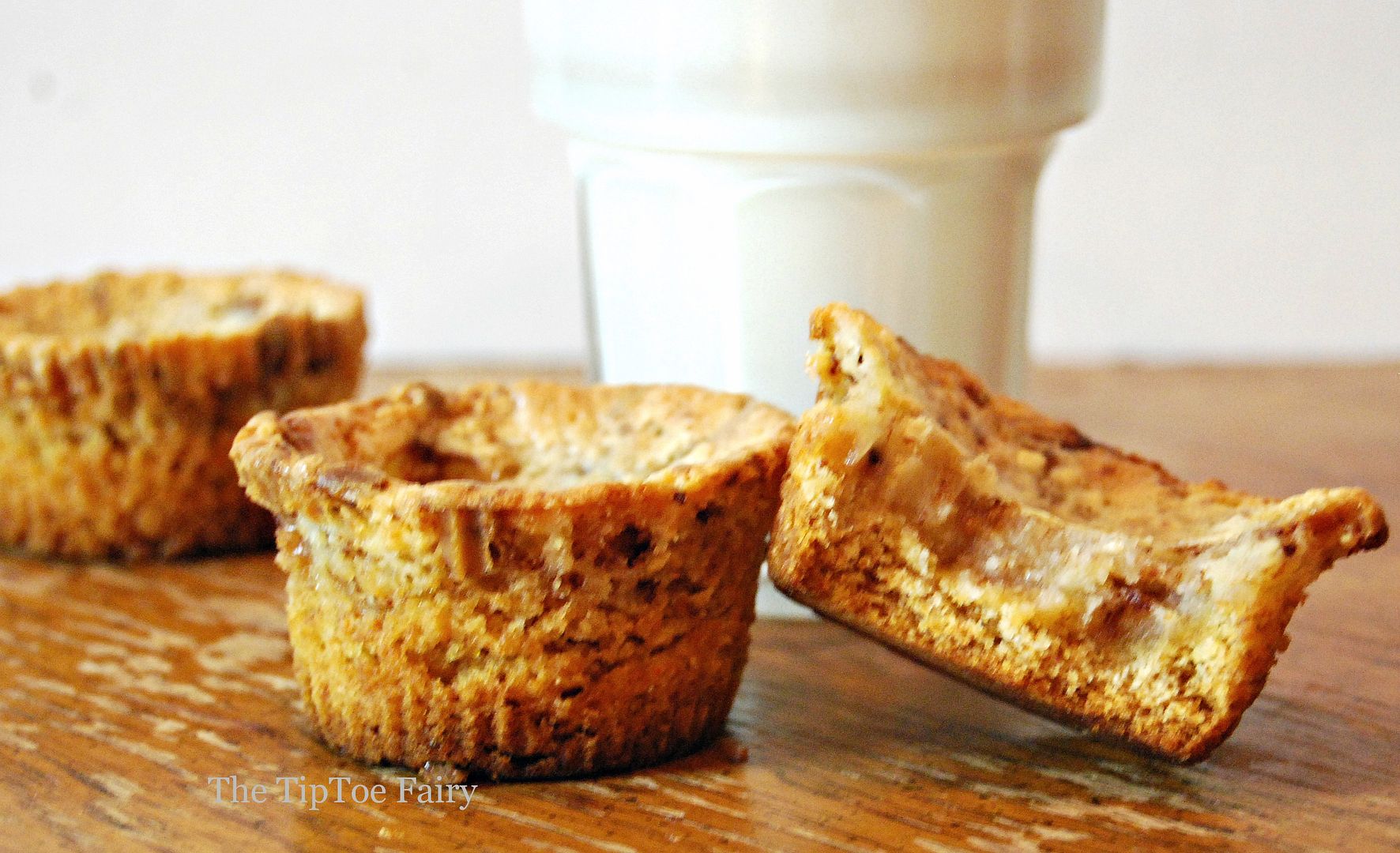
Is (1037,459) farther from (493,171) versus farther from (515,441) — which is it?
(493,171)

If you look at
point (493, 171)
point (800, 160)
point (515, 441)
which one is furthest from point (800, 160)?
point (493, 171)

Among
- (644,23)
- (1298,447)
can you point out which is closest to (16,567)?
(644,23)

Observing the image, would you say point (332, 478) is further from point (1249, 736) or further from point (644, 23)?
point (1249, 736)

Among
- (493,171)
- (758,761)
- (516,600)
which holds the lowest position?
(758,761)

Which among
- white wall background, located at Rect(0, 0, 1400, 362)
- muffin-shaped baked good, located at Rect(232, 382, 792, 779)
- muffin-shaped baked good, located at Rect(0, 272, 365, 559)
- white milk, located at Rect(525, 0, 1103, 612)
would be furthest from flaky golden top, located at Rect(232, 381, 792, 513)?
white wall background, located at Rect(0, 0, 1400, 362)

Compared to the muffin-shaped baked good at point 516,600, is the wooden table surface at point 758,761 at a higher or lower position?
lower

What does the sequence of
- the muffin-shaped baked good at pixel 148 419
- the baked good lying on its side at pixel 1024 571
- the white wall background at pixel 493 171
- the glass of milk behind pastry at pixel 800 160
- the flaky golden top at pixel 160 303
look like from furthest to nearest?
the white wall background at pixel 493 171, the flaky golden top at pixel 160 303, the muffin-shaped baked good at pixel 148 419, the glass of milk behind pastry at pixel 800 160, the baked good lying on its side at pixel 1024 571

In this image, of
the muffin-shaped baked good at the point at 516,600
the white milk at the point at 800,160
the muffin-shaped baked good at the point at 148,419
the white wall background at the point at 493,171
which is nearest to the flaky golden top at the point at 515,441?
the muffin-shaped baked good at the point at 516,600

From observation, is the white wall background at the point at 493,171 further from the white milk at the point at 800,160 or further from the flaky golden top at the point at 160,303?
the white milk at the point at 800,160

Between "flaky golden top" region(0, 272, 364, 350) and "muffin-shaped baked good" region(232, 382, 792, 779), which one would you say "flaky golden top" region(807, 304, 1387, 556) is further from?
"flaky golden top" region(0, 272, 364, 350)
